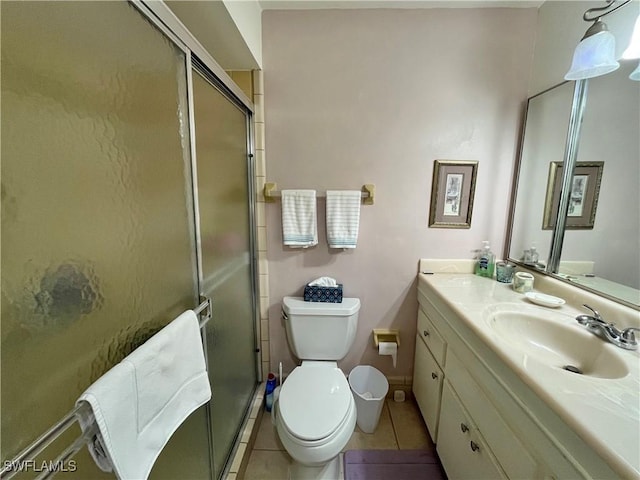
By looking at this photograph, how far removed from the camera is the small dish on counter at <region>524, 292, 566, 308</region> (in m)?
1.13

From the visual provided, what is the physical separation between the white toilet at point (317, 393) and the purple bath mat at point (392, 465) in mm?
82

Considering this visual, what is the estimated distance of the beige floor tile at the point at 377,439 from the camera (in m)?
1.41

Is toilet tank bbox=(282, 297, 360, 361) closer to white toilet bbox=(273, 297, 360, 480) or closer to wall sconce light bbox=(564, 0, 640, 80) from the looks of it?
white toilet bbox=(273, 297, 360, 480)

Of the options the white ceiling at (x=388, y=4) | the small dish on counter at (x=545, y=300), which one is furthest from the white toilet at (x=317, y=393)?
the white ceiling at (x=388, y=4)

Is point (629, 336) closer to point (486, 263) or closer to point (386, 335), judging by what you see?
point (486, 263)

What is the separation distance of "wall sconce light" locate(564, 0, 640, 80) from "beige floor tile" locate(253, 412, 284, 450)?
227 centimetres

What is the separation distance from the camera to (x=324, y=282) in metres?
1.58

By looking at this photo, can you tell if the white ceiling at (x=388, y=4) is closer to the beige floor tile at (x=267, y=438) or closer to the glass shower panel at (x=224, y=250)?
the glass shower panel at (x=224, y=250)

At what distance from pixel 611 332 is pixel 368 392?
1218 millimetres

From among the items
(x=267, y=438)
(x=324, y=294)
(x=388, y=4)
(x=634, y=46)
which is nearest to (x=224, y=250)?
(x=324, y=294)

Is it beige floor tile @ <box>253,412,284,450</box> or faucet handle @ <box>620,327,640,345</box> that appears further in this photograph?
beige floor tile @ <box>253,412,284,450</box>

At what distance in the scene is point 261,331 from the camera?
1694mm

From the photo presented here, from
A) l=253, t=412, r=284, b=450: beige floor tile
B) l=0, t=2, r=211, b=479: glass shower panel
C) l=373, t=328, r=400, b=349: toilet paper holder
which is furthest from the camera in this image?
l=373, t=328, r=400, b=349: toilet paper holder

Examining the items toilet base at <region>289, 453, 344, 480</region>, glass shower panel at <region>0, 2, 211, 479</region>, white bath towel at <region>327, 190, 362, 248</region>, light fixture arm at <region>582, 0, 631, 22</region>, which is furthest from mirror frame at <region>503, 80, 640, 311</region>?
glass shower panel at <region>0, 2, 211, 479</region>
